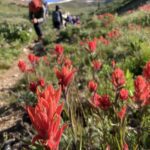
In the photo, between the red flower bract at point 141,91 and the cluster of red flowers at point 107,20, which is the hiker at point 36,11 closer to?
the cluster of red flowers at point 107,20

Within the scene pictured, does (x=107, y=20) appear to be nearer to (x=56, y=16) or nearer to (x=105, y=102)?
(x=56, y=16)

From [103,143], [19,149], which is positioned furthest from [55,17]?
[103,143]

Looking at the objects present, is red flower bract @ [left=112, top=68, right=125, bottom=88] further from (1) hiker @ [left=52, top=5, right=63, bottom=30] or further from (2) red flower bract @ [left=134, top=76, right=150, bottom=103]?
(1) hiker @ [left=52, top=5, right=63, bottom=30]

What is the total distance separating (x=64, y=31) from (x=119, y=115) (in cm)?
1194

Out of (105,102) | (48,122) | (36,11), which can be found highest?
(48,122)

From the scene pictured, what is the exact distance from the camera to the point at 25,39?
49.8ft

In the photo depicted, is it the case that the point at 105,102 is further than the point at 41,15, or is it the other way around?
the point at 41,15

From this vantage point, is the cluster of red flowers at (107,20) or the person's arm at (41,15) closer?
the person's arm at (41,15)

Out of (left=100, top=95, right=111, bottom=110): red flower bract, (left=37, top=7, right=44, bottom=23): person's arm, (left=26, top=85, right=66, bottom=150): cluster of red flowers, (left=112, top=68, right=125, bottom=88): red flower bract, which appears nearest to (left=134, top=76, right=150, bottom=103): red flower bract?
(left=100, top=95, right=111, bottom=110): red flower bract

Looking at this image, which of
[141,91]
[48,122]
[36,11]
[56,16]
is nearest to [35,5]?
[36,11]

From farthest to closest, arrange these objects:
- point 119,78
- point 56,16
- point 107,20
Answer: point 56,16, point 107,20, point 119,78

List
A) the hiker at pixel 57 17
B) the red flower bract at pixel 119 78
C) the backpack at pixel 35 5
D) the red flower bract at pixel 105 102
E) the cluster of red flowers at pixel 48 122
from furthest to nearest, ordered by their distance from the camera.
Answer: the hiker at pixel 57 17
the backpack at pixel 35 5
the red flower bract at pixel 119 78
the red flower bract at pixel 105 102
the cluster of red flowers at pixel 48 122

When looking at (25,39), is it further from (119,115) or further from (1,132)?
(119,115)

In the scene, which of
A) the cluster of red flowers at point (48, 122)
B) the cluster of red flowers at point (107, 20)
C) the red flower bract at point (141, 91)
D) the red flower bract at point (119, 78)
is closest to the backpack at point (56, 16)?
the cluster of red flowers at point (107, 20)
